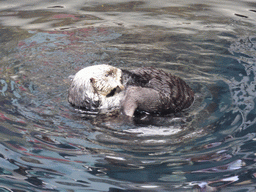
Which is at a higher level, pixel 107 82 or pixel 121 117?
pixel 107 82

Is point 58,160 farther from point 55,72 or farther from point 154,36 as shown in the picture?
point 154,36

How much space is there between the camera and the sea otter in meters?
4.02

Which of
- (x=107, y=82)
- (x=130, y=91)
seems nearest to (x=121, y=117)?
(x=130, y=91)

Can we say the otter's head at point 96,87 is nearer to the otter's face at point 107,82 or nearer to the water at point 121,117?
the otter's face at point 107,82

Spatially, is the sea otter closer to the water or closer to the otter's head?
the otter's head

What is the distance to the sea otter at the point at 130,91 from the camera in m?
4.02

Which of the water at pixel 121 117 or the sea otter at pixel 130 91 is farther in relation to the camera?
the sea otter at pixel 130 91

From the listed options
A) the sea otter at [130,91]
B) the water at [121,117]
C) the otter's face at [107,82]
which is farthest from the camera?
the otter's face at [107,82]

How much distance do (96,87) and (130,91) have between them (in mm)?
488

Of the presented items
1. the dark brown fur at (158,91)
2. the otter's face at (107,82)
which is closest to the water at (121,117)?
the dark brown fur at (158,91)

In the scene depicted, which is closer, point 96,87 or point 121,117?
point 121,117

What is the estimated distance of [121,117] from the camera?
4.03 meters

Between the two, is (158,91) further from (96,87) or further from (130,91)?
(96,87)

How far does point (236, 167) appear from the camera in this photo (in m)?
2.98
